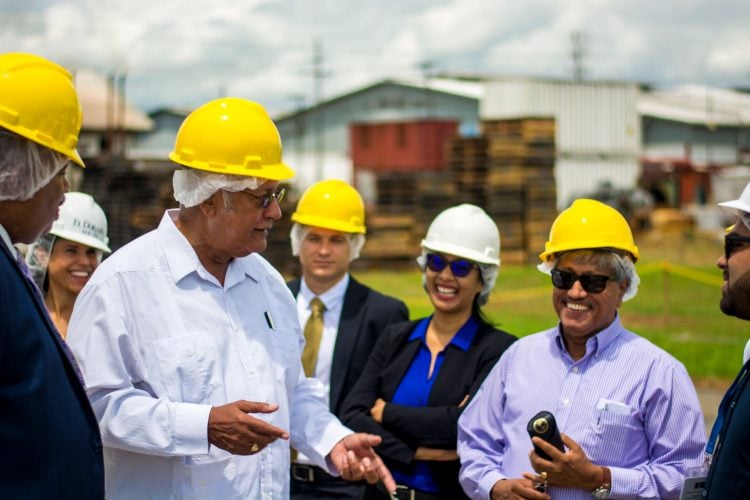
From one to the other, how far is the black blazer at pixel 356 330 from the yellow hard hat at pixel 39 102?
2.64 meters

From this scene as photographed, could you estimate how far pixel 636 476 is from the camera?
3762 millimetres

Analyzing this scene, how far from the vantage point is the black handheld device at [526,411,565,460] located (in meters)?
3.62

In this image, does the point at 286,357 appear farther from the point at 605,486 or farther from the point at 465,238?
the point at 465,238

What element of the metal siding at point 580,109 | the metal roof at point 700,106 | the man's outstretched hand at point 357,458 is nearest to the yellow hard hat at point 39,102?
the man's outstretched hand at point 357,458

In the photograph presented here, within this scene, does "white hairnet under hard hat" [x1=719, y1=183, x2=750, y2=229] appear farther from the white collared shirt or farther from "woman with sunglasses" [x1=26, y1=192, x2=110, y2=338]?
"woman with sunglasses" [x1=26, y1=192, x2=110, y2=338]

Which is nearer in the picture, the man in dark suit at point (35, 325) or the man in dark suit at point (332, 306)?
the man in dark suit at point (35, 325)

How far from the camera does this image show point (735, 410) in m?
2.90

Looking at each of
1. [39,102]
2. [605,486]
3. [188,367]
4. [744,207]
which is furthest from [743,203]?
[39,102]

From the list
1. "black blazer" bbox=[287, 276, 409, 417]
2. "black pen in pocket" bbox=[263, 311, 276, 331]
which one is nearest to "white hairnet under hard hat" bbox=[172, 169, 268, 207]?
"black pen in pocket" bbox=[263, 311, 276, 331]

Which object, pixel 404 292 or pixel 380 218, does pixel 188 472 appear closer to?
pixel 404 292

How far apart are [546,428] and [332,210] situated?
2.54m

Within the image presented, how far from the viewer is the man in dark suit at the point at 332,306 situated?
520cm

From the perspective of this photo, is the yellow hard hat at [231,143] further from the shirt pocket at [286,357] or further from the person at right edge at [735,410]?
the person at right edge at [735,410]

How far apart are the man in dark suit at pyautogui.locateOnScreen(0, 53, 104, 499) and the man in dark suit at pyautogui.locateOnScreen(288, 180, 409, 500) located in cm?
239
